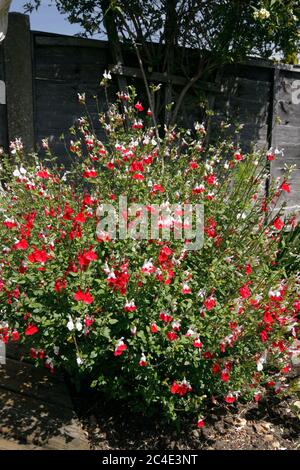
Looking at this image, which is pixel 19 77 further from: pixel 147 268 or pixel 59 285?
pixel 147 268

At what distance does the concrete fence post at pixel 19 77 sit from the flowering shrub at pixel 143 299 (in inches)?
67.7

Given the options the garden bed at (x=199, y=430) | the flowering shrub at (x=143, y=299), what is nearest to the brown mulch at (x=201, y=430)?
the garden bed at (x=199, y=430)

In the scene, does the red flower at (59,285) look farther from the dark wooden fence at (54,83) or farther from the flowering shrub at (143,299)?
the dark wooden fence at (54,83)

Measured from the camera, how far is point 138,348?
7.45 feet

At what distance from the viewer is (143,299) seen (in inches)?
88.1

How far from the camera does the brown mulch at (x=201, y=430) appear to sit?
7.95 ft

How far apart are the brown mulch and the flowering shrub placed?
12cm

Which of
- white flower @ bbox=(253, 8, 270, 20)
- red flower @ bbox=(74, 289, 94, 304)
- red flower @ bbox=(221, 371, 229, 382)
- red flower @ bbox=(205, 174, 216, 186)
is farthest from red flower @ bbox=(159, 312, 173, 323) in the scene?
white flower @ bbox=(253, 8, 270, 20)

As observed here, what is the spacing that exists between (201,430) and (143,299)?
0.81 meters

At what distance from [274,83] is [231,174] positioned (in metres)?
2.66

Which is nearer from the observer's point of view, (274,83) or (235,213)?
(235,213)

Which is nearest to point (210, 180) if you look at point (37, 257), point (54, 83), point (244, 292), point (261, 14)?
point (244, 292)
